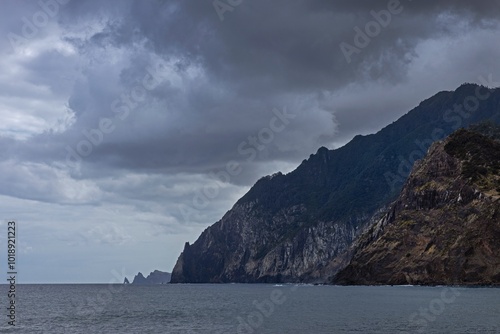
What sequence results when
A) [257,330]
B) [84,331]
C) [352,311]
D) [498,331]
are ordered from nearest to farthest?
1. [498,331]
2. [257,330]
3. [84,331]
4. [352,311]

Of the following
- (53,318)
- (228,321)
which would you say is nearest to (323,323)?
(228,321)

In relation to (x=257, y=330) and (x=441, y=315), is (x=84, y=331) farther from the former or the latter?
(x=441, y=315)

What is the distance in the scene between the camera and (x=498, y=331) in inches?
3521

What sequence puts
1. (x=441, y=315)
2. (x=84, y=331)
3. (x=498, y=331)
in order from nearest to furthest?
(x=498, y=331)
(x=84, y=331)
(x=441, y=315)

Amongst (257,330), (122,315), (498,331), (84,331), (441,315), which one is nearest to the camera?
(498,331)

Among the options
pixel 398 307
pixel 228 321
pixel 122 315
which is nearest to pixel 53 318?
pixel 122 315

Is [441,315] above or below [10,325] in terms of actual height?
below

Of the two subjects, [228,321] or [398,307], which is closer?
[228,321]

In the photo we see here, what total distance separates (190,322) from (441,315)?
53.7 m

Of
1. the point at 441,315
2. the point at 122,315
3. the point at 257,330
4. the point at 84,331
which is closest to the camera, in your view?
the point at 257,330

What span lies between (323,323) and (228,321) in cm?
2150

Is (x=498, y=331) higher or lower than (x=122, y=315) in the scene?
lower

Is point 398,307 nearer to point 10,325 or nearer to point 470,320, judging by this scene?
point 470,320

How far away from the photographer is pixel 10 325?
119312 millimetres
